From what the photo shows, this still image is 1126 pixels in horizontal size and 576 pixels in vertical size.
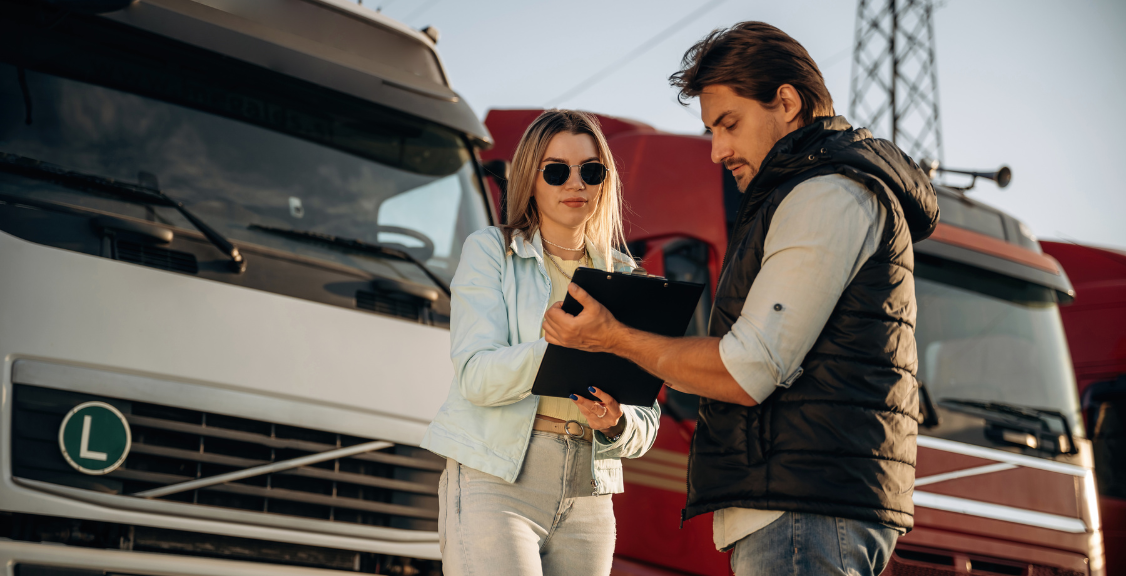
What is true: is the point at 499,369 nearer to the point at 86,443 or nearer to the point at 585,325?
the point at 585,325

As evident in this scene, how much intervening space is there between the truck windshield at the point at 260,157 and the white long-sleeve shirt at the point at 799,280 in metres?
2.06

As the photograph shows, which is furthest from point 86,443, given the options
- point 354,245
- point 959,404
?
point 959,404

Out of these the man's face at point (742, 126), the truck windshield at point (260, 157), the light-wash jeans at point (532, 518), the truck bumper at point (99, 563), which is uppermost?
the truck windshield at point (260, 157)

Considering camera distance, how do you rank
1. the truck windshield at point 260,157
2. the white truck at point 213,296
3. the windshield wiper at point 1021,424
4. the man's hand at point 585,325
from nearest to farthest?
the man's hand at point 585,325, the white truck at point 213,296, the truck windshield at point 260,157, the windshield wiper at point 1021,424

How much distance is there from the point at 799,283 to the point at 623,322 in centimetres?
40

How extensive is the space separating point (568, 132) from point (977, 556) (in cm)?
310

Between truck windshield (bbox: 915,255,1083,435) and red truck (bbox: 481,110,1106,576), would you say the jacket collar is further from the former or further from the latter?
truck windshield (bbox: 915,255,1083,435)

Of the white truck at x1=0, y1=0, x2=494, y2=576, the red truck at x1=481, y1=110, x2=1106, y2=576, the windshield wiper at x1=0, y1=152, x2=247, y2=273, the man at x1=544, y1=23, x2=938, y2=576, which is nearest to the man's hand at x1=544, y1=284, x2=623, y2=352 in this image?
the man at x1=544, y1=23, x2=938, y2=576

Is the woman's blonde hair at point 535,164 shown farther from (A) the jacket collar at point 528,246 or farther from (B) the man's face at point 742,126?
(B) the man's face at point 742,126

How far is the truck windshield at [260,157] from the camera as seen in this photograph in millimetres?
3121

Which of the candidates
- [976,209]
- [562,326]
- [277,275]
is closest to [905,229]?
[562,326]

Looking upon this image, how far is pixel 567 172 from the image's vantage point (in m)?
2.48

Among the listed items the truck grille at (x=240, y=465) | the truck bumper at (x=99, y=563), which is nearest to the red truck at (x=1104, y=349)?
the truck grille at (x=240, y=465)

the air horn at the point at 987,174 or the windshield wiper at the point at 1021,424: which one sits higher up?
the air horn at the point at 987,174
